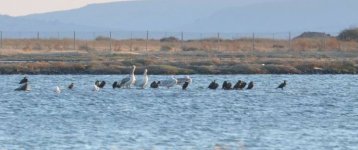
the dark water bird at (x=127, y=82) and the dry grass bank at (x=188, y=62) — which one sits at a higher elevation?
the dry grass bank at (x=188, y=62)

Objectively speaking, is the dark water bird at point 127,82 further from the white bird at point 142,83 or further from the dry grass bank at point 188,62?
the dry grass bank at point 188,62

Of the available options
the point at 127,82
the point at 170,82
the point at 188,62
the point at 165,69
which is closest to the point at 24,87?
the point at 127,82

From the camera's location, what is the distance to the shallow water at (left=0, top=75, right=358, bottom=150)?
27359 mm

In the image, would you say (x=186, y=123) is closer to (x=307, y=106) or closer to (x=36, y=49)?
(x=307, y=106)

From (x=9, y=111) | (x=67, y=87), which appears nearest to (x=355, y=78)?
(x=67, y=87)

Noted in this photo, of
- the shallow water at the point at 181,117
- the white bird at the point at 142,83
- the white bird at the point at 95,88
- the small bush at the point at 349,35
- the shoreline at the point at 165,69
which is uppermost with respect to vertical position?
the small bush at the point at 349,35

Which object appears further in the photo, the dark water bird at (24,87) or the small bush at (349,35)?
the small bush at (349,35)

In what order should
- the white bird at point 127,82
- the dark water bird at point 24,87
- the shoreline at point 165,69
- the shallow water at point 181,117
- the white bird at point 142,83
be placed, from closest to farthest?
the shallow water at point 181,117
the dark water bird at point 24,87
the white bird at point 127,82
the white bird at point 142,83
the shoreline at point 165,69

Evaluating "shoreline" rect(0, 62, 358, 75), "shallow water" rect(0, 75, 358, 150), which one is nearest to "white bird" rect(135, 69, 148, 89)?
"shallow water" rect(0, 75, 358, 150)

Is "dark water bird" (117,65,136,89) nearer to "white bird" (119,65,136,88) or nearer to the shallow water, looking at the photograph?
"white bird" (119,65,136,88)

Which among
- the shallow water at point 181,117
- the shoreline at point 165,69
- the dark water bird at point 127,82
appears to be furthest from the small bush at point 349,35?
the dark water bird at point 127,82

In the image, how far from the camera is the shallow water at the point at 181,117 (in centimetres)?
2736

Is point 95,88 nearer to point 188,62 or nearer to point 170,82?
point 170,82

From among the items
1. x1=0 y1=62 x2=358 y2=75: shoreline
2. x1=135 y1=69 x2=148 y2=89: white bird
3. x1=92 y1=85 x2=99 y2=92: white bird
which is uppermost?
x1=0 y1=62 x2=358 y2=75: shoreline
